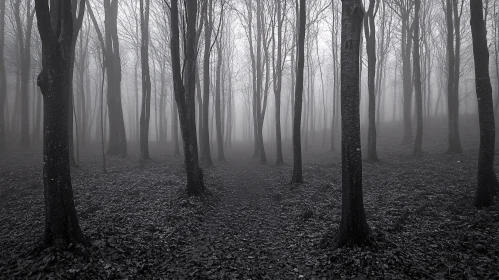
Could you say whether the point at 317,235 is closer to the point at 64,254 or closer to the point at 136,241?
the point at 136,241

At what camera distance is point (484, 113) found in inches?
247

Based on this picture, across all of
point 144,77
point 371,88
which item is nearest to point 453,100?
point 371,88

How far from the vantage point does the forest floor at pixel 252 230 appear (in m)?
4.33

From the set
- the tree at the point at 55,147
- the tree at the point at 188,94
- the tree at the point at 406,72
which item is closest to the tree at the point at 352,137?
the tree at the point at 188,94

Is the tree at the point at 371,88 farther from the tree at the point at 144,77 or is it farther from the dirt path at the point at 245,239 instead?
the tree at the point at 144,77

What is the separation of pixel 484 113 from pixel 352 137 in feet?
13.6

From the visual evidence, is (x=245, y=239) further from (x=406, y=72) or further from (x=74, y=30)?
(x=406, y=72)

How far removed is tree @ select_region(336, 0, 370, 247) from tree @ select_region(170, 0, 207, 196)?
16.9ft

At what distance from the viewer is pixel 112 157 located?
16.1 metres

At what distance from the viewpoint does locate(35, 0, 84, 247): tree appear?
459cm

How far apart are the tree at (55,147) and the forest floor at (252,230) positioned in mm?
375

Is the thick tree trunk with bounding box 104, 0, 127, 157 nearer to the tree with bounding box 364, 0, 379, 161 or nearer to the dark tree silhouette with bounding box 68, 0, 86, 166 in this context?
the dark tree silhouette with bounding box 68, 0, 86, 166

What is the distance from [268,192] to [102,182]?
6634 mm

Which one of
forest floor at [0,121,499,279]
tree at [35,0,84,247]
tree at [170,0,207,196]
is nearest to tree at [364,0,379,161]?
forest floor at [0,121,499,279]
